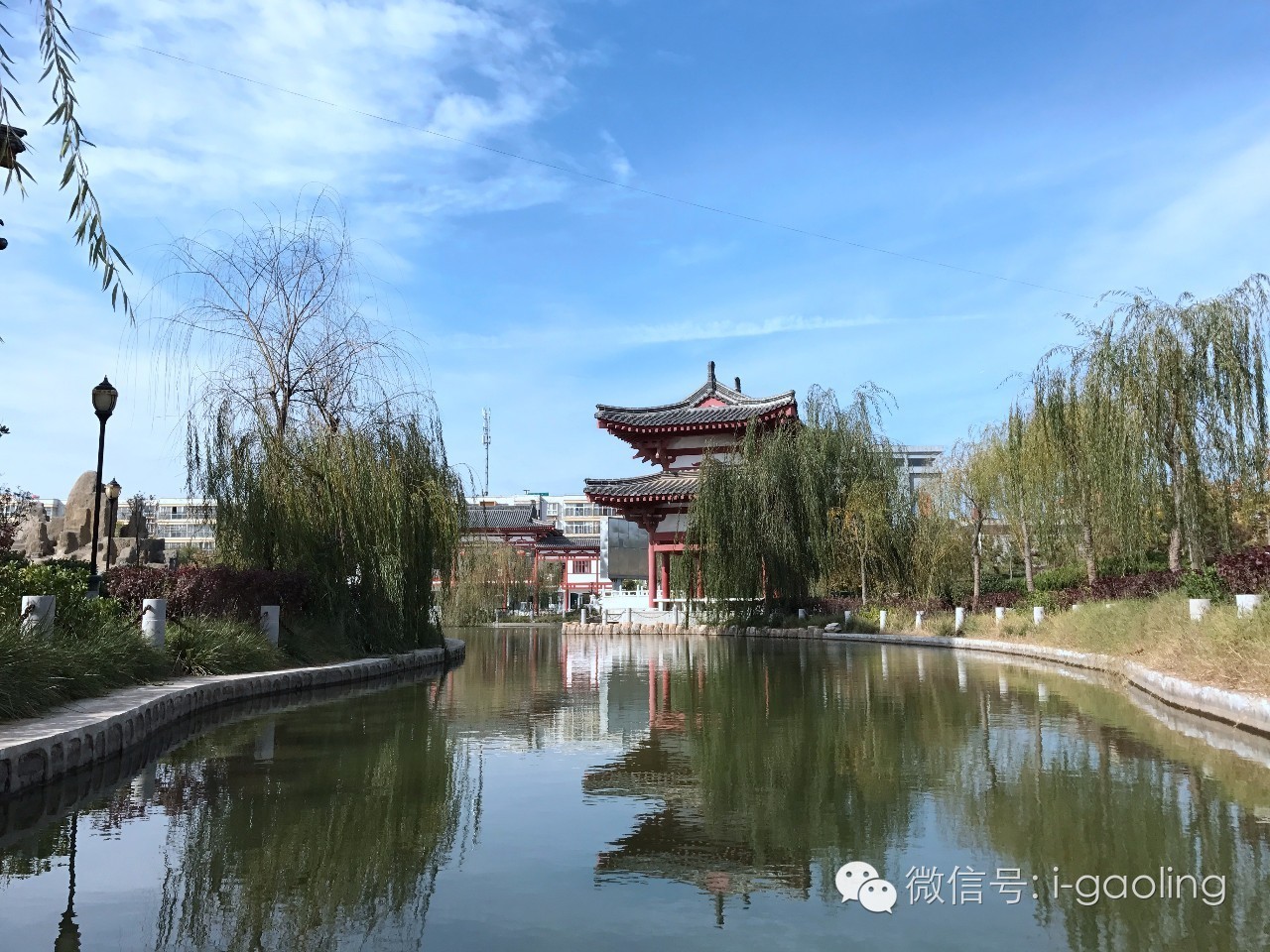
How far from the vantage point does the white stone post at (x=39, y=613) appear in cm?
812

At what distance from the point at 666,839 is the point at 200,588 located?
348 inches

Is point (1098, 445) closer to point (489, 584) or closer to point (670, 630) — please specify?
point (670, 630)

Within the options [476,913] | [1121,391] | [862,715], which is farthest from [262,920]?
[1121,391]

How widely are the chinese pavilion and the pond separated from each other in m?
20.4

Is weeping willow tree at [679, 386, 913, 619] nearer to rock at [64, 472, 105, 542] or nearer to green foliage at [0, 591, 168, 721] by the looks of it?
rock at [64, 472, 105, 542]

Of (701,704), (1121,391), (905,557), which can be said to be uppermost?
(1121,391)

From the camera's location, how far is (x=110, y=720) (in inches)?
260

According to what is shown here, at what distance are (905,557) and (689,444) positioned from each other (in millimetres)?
8453

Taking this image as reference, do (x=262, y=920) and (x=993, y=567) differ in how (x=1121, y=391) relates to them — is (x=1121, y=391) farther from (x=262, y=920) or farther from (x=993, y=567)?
(x=993, y=567)

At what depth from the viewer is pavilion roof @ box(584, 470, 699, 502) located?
28.9 m

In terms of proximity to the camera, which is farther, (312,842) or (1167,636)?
(1167,636)

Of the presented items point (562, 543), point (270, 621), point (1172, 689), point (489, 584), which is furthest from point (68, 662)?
point (562, 543)

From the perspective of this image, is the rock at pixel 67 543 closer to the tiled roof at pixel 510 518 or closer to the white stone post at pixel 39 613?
the white stone post at pixel 39 613

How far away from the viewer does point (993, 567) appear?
3828 cm
